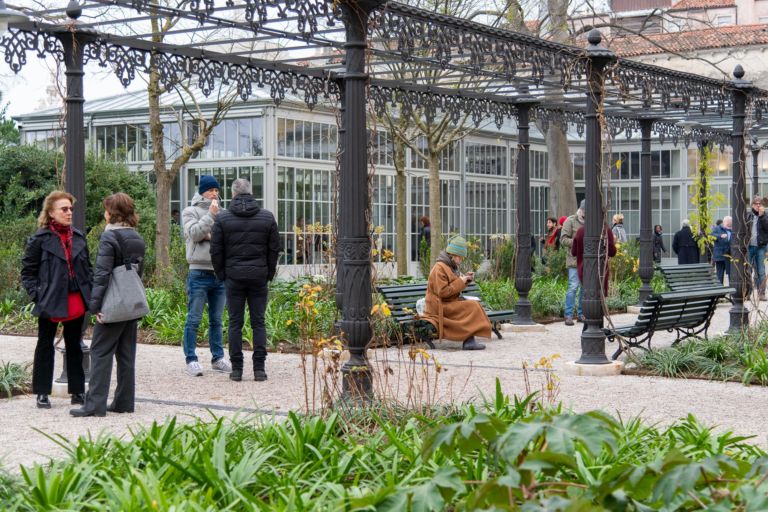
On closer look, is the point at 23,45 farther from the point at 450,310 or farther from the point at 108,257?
the point at 450,310

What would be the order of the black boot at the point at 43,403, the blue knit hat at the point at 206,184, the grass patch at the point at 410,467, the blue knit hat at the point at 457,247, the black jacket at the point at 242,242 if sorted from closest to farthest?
the grass patch at the point at 410,467, the black boot at the point at 43,403, the black jacket at the point at 242,242, the blue knit hat at the point at 206,184, the blue knit hat at the point at 457,247

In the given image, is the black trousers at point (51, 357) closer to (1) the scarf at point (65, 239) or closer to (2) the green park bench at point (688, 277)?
(1) the scarf at point (65, 239)

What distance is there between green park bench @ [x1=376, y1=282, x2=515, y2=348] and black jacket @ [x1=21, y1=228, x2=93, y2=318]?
5.01 metres

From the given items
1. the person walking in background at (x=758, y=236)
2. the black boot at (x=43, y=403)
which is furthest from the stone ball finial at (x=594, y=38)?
the person walking in background at (x=758, y=236)

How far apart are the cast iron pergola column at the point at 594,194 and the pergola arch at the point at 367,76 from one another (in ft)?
0.05

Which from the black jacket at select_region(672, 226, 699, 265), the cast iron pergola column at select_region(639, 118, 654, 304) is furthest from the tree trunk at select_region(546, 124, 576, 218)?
the cast iron pergola column at select_region(639, 118, 654, 304)

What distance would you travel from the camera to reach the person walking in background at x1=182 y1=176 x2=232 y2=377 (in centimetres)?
1056

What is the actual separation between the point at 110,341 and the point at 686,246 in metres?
20.0

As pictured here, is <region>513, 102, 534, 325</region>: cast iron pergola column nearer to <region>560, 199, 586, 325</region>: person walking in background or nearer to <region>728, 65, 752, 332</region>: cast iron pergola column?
<region>560, 199, 586, 325</region>: person walking in background

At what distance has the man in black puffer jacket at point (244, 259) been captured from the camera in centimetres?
1016

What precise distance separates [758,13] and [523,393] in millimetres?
56779

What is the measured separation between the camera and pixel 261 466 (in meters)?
5.61

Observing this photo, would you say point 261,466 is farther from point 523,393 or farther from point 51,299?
point 523,393

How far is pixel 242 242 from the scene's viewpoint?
33.3 feet
